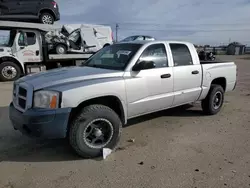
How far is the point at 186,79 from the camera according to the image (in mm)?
4898

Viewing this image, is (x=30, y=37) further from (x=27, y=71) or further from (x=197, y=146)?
(x=197, y=146)

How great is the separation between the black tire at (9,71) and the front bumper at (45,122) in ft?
27.8

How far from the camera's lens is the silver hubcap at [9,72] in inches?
423

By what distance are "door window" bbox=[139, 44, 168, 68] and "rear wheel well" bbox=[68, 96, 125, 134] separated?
0.91 meters

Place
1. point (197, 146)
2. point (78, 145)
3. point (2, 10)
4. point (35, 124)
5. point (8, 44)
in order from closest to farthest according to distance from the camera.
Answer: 1. point (35, 124)
2. point (78, 145)
3. point (197, 146)
4. point (8, 44)
5. point (2, 10)

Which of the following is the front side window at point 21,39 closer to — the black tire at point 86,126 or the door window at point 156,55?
the door window at point 156,55

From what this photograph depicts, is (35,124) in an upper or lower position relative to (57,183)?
upper

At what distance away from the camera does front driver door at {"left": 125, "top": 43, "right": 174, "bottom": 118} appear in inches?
158

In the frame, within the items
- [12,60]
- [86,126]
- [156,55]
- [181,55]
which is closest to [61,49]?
[12,60]

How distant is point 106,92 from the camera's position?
3.61 m

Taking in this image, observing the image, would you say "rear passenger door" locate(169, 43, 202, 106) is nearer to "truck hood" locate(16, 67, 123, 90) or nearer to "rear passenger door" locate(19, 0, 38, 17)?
"truck hood" locate(16, 67, 123, 90)

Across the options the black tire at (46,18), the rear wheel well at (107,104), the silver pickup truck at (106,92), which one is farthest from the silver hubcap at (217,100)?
the black tire at (46,18)

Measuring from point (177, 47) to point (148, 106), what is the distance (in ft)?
4.82

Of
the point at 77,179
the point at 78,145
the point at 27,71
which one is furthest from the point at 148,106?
the point at 27,71
